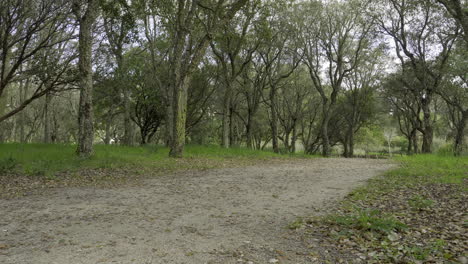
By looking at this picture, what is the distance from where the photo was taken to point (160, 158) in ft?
44.2

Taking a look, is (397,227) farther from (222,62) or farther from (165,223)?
(222,62)

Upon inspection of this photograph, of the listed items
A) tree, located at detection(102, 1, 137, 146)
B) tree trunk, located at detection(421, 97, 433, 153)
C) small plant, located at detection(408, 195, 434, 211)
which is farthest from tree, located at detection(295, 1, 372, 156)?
small plant, located at detection(408, 195, 434, 211)

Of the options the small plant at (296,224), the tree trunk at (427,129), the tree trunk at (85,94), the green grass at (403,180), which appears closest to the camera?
the small plant at (296,224)

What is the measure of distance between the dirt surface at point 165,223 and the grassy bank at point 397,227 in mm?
459

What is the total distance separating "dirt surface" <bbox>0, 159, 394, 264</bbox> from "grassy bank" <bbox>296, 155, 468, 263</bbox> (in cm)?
46

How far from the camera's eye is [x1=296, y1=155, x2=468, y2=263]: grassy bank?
3.70 m

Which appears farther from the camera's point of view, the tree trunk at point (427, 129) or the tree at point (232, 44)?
the tree trunk at point (427, 129)

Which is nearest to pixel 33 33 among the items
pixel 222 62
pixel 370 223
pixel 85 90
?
pixel 85 90

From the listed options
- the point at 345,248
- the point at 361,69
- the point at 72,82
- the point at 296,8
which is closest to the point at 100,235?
the point at 345,248

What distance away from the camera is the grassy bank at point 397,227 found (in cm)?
370

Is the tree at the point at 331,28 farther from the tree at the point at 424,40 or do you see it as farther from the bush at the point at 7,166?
the bush at the point at 7,166

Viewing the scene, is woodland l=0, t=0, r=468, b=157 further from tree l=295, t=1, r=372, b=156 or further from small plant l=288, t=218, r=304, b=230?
small plant l=288, t=218, r=304, b=230

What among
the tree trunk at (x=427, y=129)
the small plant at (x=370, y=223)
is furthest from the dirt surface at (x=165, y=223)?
the tree trunk at (x=427, y=129)

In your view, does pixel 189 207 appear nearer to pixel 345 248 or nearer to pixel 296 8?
pixel 345 248
